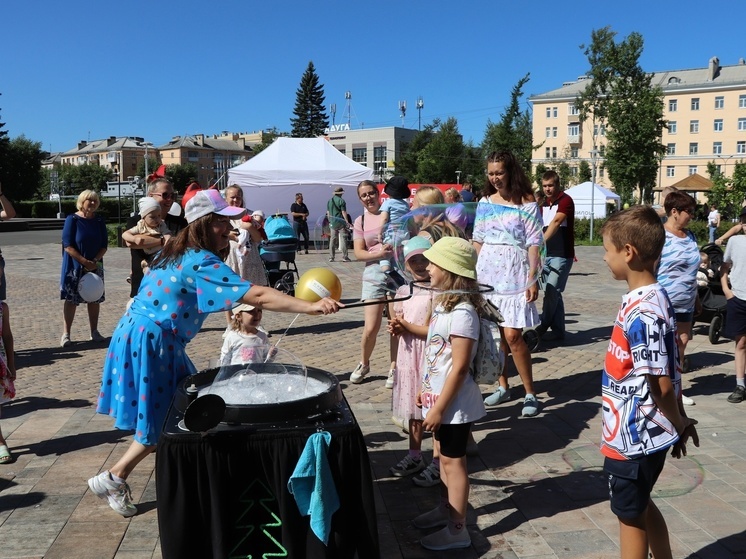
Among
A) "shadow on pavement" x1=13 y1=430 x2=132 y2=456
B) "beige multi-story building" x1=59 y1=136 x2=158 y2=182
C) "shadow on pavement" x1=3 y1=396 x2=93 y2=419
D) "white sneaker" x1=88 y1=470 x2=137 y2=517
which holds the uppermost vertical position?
"beige multi-story building" x1=59 y1=136 x2=158 y2=182

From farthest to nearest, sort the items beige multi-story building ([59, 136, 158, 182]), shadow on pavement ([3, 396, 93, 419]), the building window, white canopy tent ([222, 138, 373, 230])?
beige multi-story building ([59, 136, 158, 182]), the building window, white canopy tent ([222, 138, 373, 230]), shadow on pavement ([3, 396, 93, 419])

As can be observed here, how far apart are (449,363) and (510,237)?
2204 millimetres

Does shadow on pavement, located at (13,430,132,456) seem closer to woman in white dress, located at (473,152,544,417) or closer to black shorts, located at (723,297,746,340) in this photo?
woman in white dress, located at (473,152,544,417)

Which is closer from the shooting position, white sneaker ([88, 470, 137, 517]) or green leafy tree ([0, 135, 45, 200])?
white sneaker ([88, 470, 137, 517])

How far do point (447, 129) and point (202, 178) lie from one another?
296 ft

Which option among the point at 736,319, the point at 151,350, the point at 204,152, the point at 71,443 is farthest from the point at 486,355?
the point at 204,152

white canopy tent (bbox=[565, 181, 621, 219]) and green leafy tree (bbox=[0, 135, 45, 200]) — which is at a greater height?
green leafy tree (bbox=[0, 135, 45, 200])

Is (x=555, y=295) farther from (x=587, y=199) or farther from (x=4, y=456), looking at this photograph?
(x=587, y=199)

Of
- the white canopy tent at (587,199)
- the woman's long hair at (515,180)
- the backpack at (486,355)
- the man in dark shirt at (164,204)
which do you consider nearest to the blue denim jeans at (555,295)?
the woman's long hair at (515,180)

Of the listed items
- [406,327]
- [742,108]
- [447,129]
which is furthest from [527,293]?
[742,108]

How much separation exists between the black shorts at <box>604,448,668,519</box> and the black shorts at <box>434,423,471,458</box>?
0.82 metres

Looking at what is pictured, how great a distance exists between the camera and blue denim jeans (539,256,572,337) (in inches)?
352

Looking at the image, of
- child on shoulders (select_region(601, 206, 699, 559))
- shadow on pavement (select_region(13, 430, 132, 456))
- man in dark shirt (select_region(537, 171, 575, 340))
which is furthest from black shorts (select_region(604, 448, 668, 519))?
man in dark shirt (select_region(537, 171, 575, 340))

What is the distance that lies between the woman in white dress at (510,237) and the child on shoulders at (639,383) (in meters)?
2.48
